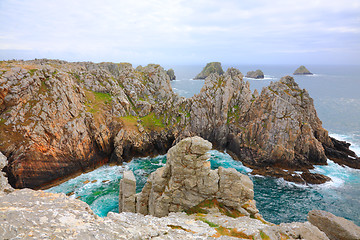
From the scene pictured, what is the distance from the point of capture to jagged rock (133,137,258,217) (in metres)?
21.6

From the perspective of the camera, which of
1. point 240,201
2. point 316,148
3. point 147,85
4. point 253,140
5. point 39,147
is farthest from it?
point 147,85

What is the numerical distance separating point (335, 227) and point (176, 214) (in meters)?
15.4

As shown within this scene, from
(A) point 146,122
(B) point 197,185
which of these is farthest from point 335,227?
(A) point 146,122

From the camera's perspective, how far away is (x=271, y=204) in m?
37.4

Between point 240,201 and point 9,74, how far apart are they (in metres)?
56.1

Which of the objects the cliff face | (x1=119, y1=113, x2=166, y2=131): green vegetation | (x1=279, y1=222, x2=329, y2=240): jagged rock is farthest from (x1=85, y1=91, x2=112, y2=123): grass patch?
Answer: (x1=279, y1=222, x2=329, y2=240): jagged rock

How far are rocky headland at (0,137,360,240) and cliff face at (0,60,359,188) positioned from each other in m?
25.5

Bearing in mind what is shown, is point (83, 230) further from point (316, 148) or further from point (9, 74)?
point (316, 148)

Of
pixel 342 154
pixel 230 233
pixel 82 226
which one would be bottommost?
pixel 342 154

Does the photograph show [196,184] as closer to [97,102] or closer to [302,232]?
[302,232]

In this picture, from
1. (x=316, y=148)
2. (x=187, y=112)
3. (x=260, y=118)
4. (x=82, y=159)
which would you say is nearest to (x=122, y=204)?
(x=82, y=159)

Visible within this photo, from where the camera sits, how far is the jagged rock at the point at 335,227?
1669cm

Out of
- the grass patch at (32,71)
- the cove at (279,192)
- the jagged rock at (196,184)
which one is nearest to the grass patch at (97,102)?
the grass patch at (32,71)

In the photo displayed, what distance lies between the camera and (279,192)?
40.7 m
